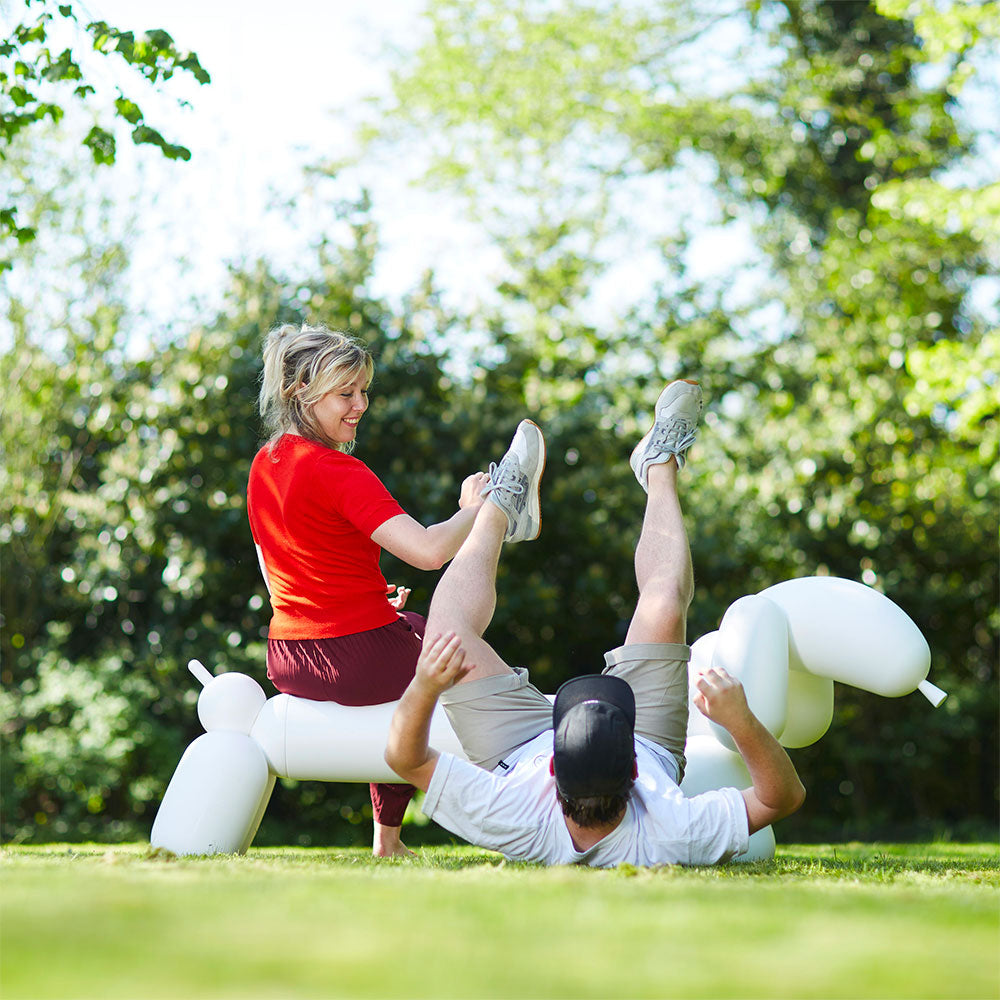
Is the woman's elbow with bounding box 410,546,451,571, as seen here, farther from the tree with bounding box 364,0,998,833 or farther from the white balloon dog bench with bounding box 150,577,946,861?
the tree with bounding box 364,0,998,833

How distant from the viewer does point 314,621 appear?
13.5 ft

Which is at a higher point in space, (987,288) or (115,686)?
(987,288)

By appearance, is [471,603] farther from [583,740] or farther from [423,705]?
[583,740]

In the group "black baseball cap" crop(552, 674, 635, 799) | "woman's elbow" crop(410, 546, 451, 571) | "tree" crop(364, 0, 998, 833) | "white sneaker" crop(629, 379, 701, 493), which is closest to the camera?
"black baseball cap" crop(552, 674, 635, 799)

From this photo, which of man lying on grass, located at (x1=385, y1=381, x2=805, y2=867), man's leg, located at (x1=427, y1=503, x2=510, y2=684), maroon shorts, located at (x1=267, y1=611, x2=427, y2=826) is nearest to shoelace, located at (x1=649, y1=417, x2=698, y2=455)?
man lying on grass, located at (x1=385, y1=381, x2=805, y2=867)

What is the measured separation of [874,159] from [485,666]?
10326 millimetres

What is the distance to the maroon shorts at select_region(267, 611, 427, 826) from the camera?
4043 mm

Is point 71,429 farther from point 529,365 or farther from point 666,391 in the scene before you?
point 666,391

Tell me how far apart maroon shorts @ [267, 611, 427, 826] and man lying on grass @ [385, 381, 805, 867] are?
48cm

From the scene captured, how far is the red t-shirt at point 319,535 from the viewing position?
12.8ft

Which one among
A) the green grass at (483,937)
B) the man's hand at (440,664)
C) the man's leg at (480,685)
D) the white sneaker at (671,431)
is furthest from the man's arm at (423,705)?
the white sneaker at (671,431)

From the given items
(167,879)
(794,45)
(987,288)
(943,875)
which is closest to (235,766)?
(167,879)

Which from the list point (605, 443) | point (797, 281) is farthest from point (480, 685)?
point (797, 281)

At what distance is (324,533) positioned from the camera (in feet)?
13.2
